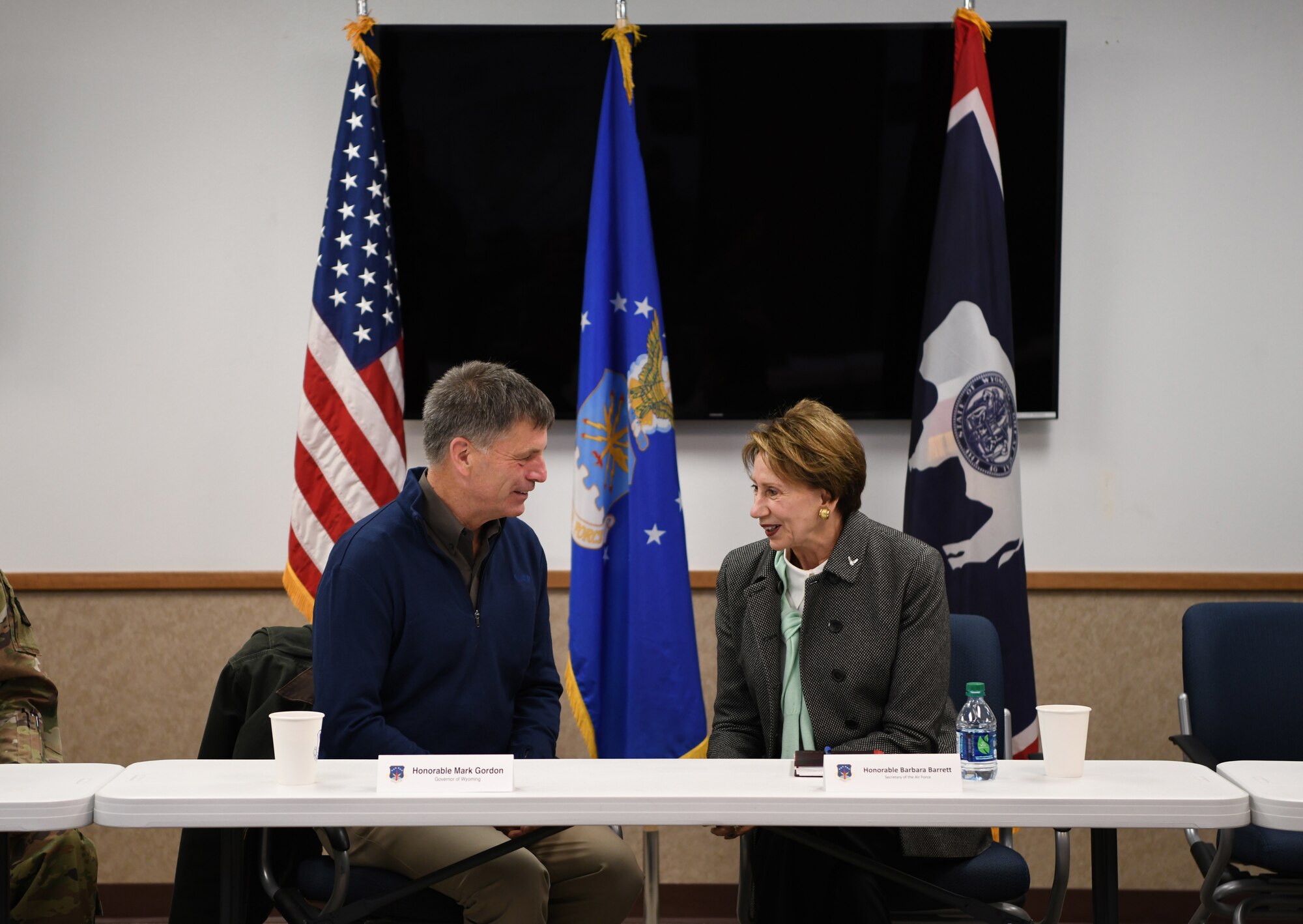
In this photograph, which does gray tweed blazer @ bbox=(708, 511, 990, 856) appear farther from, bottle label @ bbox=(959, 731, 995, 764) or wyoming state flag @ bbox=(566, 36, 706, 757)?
wyoming state flag @ bbox=(566, 36, 706, 757)

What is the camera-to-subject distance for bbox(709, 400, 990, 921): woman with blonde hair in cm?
222

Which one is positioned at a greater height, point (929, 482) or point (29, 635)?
point (929, 482)

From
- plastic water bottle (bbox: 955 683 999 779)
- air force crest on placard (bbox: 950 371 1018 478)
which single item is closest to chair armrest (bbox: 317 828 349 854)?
plastic water bottle (bbox: 955 683 999 779)

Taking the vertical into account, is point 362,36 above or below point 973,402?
above

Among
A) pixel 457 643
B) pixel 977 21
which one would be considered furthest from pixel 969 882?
pixel 977 21

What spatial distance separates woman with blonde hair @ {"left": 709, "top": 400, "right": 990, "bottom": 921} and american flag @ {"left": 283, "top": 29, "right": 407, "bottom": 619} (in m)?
1.26

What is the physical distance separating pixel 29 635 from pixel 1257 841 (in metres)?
2.60

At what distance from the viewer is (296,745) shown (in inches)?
72.2

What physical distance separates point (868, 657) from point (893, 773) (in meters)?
0.51

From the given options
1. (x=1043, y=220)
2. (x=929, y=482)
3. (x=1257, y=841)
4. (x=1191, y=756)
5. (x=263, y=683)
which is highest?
(x=1043, y=220)

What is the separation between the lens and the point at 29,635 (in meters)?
2.43

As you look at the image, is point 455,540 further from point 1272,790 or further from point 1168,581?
point 1168,581

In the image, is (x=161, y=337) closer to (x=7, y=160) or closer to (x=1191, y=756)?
(x=7, y=160)

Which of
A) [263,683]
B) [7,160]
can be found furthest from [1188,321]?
[7,160]
